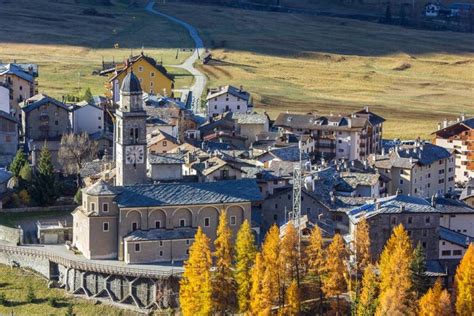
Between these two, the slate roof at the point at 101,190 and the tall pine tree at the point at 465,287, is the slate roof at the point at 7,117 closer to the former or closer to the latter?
the slate roof at the point at 101,190

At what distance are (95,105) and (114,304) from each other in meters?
37.2

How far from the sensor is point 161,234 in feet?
258

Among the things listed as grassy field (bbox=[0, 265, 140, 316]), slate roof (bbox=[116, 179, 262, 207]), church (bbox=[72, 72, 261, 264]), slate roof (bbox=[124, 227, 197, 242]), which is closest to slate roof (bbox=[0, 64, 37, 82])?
church (bbox=[72, 72, 261, 264])

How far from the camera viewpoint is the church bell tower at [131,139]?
3231 inches

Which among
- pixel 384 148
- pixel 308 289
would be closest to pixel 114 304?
pixel 308 289

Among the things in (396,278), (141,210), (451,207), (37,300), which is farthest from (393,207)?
(37,300)

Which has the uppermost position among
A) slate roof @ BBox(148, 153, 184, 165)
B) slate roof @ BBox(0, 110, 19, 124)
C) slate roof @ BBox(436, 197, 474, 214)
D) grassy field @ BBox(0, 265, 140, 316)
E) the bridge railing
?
slate roof @ BBox(0, 110, 19, 124)

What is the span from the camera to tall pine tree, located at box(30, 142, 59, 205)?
89312mm

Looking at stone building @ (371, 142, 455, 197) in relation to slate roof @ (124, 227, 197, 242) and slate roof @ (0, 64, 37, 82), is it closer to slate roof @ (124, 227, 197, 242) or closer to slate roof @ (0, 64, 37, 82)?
slate roof @ (124, 227, 197, 242)

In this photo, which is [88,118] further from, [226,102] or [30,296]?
[30,296]

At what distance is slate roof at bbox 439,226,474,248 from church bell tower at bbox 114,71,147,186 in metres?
20.6

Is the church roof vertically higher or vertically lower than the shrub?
higher

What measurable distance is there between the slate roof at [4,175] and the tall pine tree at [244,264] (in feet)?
75.1

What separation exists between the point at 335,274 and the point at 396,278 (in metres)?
4.17
